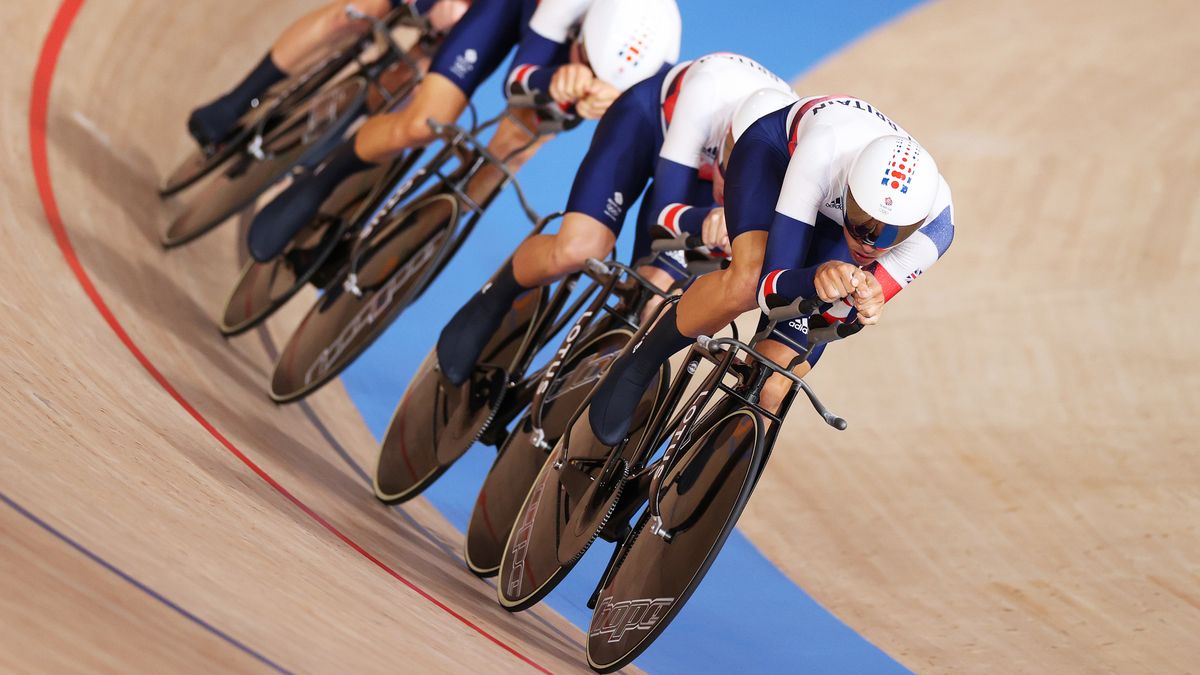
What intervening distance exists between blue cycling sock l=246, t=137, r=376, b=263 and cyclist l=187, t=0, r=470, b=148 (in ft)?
2.19

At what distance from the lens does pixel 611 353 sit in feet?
11.1

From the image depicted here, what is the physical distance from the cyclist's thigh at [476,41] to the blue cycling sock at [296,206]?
458mm

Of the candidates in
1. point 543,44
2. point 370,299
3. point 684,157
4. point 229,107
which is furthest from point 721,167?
point 229,107

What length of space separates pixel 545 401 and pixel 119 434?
3.86 ft

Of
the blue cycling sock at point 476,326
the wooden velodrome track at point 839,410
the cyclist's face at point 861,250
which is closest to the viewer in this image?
the wooden velodrome track at point 839,410

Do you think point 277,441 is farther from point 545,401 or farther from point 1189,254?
point 1189,254

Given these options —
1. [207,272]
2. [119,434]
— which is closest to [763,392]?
[119,434]

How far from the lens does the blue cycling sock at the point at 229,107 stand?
15.6 ft

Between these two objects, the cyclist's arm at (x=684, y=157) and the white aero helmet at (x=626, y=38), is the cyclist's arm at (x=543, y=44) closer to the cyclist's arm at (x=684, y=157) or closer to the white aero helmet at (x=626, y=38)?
the white aero helmet at (x=626, y=38)

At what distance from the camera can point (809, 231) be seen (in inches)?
106

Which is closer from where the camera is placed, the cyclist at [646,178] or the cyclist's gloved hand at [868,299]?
the cyclist's gloved hand at [868,299]

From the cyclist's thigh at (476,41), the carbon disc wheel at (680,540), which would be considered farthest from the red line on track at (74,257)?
the cyclist's thigh at (476,41)

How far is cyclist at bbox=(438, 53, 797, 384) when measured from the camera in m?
3.18

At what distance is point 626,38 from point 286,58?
1846 mm
